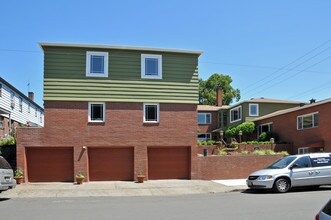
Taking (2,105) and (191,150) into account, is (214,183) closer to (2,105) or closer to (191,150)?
(191,150)

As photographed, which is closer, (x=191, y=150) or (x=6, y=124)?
(x=191, y=150)

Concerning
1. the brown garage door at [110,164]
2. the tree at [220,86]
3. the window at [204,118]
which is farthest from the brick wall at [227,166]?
the tree at [220,86]

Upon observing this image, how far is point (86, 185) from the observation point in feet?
62.4

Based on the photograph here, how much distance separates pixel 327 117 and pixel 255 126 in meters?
12.0

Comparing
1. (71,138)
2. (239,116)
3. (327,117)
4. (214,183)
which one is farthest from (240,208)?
(239,116)

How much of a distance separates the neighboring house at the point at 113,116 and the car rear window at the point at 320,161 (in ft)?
22.9

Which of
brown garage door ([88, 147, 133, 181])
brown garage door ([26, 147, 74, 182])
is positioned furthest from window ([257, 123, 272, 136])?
brown garage door ([26, 147, 74, 182])

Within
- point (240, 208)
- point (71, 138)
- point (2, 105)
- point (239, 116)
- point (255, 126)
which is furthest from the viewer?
point (239, 116)

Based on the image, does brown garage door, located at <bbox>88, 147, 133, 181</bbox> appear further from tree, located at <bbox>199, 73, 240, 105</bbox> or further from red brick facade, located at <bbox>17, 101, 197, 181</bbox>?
tree, located at <bbox>199, 73, 240, 105</bbox>

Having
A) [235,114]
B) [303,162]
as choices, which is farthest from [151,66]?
[235,114]

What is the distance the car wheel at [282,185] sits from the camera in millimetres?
15875

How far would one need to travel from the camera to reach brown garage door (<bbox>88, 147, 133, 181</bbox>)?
68.1 ft

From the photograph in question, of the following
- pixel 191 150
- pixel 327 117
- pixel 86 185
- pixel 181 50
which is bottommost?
pixel 86 185

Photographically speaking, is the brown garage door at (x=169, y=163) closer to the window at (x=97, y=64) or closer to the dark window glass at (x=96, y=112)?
the dark window glass at (x=96, y=112)
